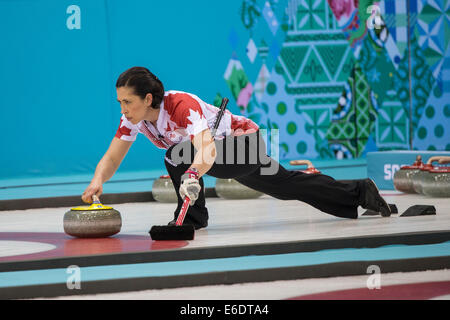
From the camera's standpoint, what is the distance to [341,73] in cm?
1027

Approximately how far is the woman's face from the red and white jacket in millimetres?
88

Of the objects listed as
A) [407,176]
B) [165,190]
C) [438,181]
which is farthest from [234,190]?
[438,181]

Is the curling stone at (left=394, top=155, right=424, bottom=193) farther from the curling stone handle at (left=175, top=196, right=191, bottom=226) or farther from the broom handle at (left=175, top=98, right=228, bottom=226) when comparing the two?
the curling stone handle at (left=175, top=196, right=191, bottom=226)

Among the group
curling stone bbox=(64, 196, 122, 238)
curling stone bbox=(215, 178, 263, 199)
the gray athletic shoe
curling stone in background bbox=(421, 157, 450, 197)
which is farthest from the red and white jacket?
curling stone bbox=(215, 178, 263, 199)

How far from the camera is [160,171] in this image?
359 inches

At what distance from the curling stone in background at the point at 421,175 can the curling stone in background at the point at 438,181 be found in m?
0.06

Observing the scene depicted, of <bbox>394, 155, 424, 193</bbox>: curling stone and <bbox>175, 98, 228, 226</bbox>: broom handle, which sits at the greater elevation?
<bbox>175, 98, 228, 226</bbox>: broom handle

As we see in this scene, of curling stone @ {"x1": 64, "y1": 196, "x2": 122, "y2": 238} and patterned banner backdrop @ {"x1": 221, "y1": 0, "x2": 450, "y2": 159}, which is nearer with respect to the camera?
curling stone @ {"x1": 64, "y1": 196, "x2": 122, "y2": 238}

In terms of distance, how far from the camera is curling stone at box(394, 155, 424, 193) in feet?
19.4

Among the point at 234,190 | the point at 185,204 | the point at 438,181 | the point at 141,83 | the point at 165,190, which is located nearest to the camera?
the point at 185,204

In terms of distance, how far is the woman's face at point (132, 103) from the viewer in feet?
12.0

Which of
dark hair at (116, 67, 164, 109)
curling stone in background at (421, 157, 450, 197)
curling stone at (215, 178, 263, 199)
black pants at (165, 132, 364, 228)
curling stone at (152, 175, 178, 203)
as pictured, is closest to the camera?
dark hair at (116, 67, 164, 109)

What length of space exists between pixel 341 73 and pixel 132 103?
6.91 m

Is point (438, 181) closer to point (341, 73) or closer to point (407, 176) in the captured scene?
point (407, 176)
